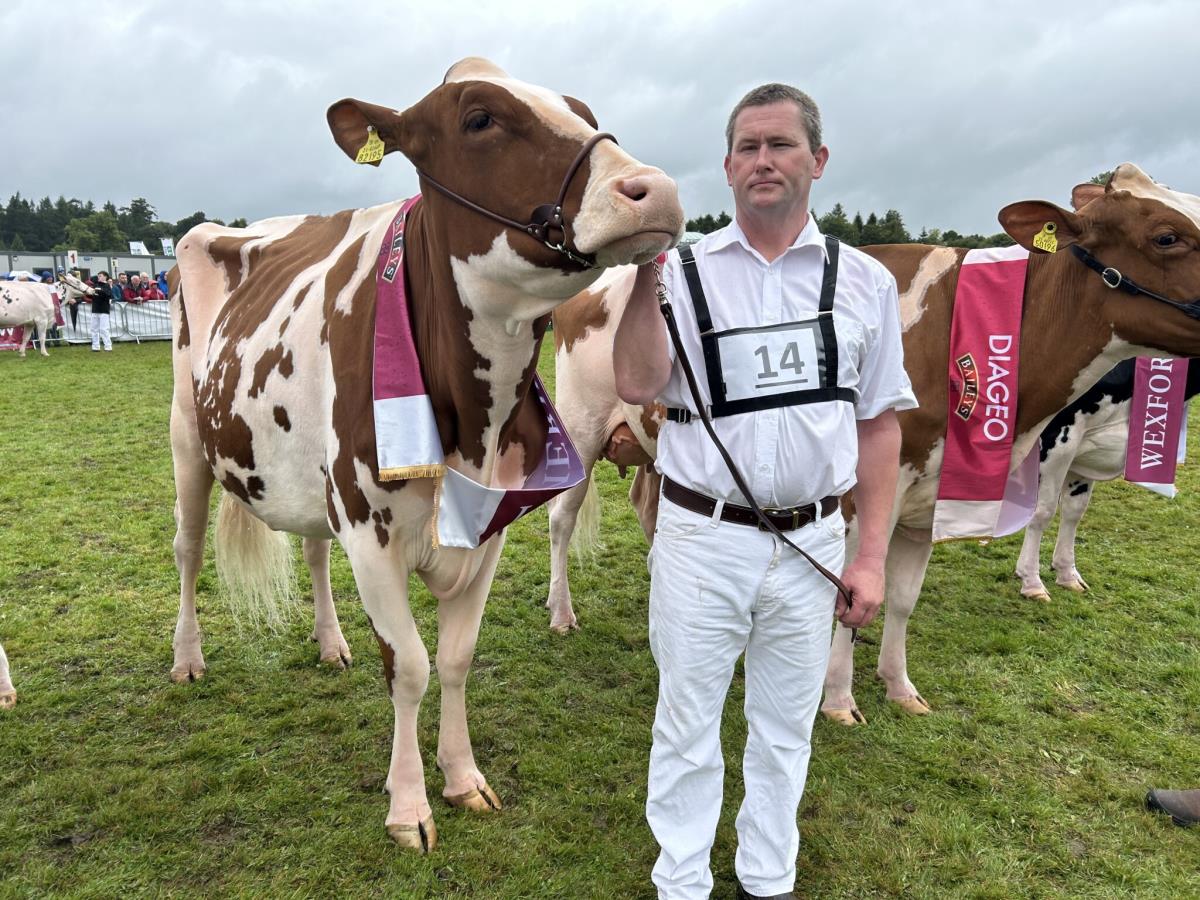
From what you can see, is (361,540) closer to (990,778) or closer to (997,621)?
(990,778)

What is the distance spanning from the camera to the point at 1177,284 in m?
2.88

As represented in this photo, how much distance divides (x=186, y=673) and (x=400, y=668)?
1853 mm

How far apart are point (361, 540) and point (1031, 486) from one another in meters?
2.93

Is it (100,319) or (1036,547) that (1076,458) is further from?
(100,319)

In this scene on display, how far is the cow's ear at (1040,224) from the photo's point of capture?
2.99 m

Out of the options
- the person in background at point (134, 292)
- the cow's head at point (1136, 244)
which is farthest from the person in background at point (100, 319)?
the cow's head at point (1136, 244)

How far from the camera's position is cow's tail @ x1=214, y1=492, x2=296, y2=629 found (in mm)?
4070

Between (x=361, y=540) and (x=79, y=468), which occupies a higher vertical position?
(x=361, y=540)

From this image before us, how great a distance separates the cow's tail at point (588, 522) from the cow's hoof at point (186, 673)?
2174 mm

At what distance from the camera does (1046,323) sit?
10.5 feet

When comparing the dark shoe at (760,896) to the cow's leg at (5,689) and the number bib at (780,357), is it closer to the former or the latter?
the number bib at (780,357)

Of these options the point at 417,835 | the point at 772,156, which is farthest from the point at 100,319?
the point at 772,156

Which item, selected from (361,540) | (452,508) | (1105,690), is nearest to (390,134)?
(452,508)

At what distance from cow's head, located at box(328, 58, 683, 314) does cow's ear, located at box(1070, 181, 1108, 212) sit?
2.39 m
